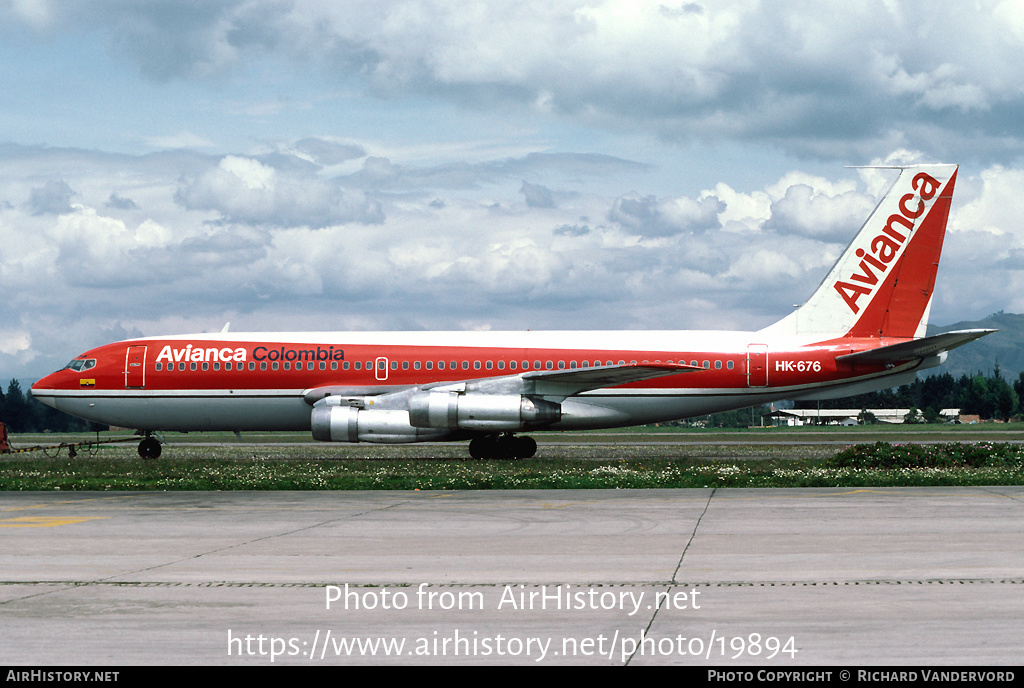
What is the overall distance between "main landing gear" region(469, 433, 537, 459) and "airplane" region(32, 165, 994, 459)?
0.15ft

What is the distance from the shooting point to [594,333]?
34.6 meters

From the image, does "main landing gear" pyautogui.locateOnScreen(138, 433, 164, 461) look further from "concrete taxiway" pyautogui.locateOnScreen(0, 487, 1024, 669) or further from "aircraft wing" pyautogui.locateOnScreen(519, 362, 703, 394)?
"concrete taxiway" pyautogui.locateOnScreen(0, 487, 1024, 669)

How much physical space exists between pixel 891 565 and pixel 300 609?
6505mm

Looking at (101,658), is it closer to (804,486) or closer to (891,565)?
(891,565)

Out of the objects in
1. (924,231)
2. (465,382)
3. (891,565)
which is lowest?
(891,565)

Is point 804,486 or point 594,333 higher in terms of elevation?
point 594,333

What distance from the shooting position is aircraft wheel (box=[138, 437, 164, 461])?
3534 cm

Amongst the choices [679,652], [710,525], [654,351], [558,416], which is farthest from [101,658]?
[654,351]

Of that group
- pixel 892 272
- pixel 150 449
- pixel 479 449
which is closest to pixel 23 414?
pixel 150 449

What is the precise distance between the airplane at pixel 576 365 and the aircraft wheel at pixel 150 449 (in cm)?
5

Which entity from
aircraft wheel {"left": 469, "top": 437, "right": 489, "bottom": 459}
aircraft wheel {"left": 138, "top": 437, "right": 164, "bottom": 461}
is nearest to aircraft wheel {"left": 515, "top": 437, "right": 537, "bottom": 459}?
aircraft wheel {"left": 469, "top": 437, "right": 489, "bottom": 459}

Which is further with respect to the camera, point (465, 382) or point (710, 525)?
point (465, 382)

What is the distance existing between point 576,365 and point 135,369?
1522 cm

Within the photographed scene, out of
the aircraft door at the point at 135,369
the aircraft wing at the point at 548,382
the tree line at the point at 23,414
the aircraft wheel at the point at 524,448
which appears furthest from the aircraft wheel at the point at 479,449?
the tree line at the point at 23,414
